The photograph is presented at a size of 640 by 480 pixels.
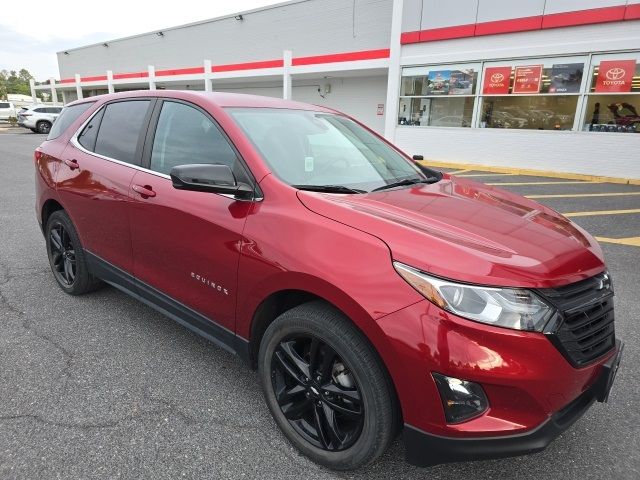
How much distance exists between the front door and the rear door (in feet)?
0.49

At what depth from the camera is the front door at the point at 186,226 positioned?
2309 mm

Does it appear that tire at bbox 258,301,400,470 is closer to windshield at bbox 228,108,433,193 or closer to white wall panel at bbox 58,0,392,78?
windshield at bbox 228,108,433,193

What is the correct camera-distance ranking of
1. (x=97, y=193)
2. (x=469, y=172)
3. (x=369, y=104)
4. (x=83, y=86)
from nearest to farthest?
(x=97, y=193), (x=469, y=172), (x=369, y=104), (x=83, y=86)

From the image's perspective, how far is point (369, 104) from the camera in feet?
67.4

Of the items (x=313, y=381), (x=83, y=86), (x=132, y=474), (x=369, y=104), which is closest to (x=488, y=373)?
(x=313, y=381)

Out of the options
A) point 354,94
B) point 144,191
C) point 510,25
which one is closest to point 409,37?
point 510,25

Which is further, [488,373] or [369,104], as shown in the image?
[369,104]

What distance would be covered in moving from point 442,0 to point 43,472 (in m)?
15.5

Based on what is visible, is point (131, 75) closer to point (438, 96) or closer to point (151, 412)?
point (438, 96)

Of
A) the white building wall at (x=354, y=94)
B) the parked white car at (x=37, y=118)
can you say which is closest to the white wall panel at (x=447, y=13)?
the white building wall at (x=354, y=94)

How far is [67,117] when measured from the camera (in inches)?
155

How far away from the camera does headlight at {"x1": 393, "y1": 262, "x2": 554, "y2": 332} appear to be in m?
1.58

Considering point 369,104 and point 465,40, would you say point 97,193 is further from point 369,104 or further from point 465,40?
point 369,104

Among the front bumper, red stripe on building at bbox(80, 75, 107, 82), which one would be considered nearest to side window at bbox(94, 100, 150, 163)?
the front bumper
